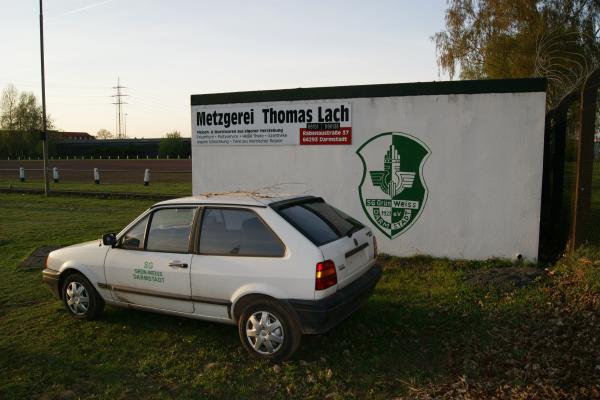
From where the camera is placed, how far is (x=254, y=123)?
9.87 metres

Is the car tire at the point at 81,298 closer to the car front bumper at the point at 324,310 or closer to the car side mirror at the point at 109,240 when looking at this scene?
the car side mirror at the point at 109,240

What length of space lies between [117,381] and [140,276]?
1247 mm

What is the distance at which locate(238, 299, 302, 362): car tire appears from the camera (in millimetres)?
4658

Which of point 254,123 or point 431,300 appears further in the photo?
point 254,123

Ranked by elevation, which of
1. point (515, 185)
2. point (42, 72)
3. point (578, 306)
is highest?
point (42, 72)

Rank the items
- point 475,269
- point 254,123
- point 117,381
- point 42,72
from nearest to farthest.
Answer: point 117,381, point 475,269, point 254,123, point 42,72

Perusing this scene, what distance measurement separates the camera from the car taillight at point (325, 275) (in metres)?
4.52

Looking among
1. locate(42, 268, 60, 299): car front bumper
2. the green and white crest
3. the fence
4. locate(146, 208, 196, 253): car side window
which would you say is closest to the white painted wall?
the green and white crest

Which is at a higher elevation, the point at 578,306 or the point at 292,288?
the point at 292,288

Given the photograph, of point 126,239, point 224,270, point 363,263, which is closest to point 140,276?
point 126,239

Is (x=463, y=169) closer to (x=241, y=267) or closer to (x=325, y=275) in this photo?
(x=325, y=275)

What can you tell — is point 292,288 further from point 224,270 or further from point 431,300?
point 431,300

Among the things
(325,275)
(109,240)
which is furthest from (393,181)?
(109,240)

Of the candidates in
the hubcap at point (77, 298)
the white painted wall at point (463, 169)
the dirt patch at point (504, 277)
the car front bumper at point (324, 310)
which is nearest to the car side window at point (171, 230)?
the hubcap at point (77, 298)
